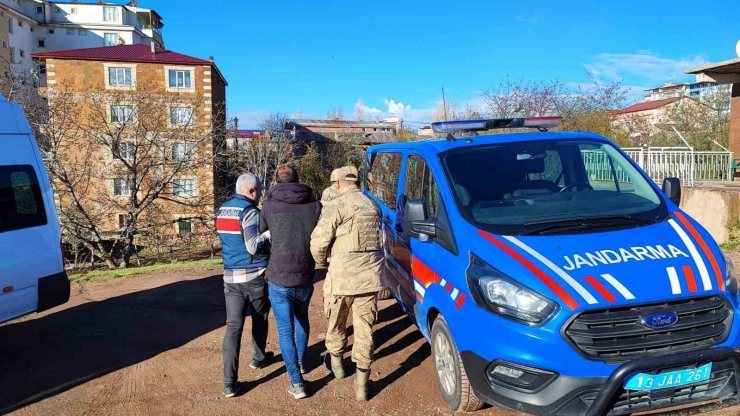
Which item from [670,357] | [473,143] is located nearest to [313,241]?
[473,143]

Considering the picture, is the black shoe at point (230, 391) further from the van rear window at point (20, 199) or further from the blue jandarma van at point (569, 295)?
the van rear window at point (20, 199)

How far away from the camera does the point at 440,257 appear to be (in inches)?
141

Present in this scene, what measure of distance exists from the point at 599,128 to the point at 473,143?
596 inches

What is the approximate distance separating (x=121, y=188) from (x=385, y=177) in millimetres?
18377

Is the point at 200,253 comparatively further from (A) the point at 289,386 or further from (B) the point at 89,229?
(A) the point at 289,386

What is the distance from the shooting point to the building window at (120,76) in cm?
3891

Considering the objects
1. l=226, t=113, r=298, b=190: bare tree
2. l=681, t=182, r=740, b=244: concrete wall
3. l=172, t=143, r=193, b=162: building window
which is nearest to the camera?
l=681, t=182, r=740, b=244: concrete wall

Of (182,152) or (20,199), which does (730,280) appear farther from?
(182,152)

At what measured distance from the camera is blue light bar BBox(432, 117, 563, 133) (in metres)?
4.89

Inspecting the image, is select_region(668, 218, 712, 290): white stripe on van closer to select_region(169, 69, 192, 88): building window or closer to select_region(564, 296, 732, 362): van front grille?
select_region(564, 296, 732, 362): van front grille

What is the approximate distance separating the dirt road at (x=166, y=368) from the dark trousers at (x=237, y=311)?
10.5 inches

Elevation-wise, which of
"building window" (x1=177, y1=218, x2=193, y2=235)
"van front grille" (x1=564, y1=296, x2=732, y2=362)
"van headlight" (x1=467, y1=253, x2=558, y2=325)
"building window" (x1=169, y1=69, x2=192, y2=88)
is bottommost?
"building window" (x1=177, y1=218, x2=193, y2=235)

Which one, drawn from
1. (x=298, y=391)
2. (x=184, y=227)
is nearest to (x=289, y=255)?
(x=298, y=391)

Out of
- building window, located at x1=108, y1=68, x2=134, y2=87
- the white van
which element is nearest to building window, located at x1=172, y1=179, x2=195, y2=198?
the white van
